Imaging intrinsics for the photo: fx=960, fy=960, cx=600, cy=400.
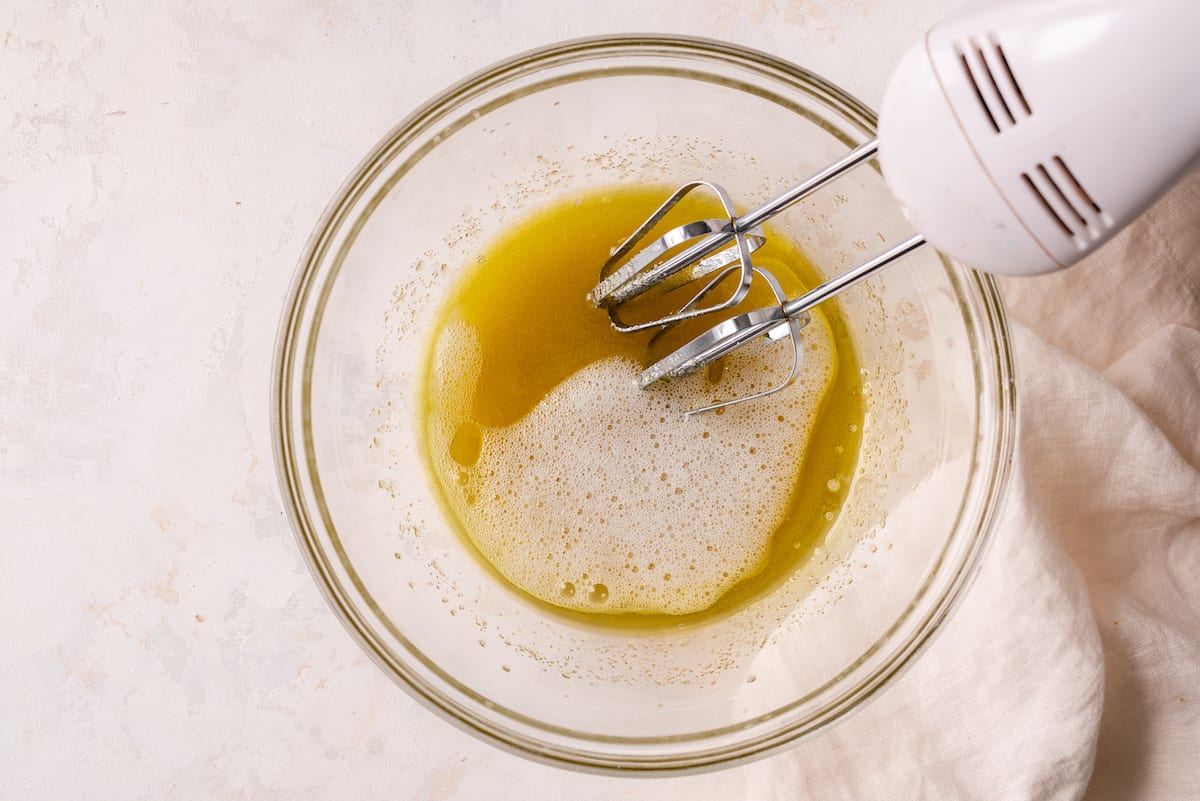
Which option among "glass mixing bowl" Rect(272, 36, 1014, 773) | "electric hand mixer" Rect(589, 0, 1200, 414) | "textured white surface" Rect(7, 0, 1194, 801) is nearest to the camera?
"electric hand mixer" Rect(589, 0, 1200, 414)

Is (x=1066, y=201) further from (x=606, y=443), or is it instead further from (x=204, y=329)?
(x=204, y=329)

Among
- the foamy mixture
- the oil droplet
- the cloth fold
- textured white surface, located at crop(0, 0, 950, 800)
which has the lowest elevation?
the cloth fold

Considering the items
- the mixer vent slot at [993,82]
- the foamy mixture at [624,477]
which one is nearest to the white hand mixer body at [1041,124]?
the mixer vent slot at [993,82]

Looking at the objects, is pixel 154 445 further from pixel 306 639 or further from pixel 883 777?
pixel 883 777

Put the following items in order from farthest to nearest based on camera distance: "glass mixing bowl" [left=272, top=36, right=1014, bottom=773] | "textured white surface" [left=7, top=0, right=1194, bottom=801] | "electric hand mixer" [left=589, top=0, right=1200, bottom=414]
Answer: "textured white surface" [left=7, top=0, right=1194, bottom=801], "glass mixing bowl" [left=272, top=36, right=1014, bottom=773], "electric hand mixer" [left=589, top=0, right=1200, bottom=414]

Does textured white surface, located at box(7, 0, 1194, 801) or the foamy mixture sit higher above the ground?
textured white surface, located at box(7, 0, 1194, 801)

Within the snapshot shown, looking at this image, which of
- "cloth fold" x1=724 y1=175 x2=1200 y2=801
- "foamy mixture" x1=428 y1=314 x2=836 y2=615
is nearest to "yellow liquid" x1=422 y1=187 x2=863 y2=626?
"foamy mixture" x1=428 y1=314 x2=836 y2=615

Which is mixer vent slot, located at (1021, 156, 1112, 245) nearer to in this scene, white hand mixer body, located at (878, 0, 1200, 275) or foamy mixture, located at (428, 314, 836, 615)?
white hand mixer body, located at (878, 0, 1200, 275)

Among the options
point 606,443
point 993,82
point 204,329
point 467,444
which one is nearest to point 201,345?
point 204,329
